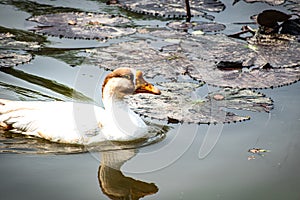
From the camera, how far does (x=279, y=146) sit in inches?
199

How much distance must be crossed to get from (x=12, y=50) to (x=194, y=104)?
2508mm

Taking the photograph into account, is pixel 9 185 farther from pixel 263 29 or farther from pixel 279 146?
pixel 263 29

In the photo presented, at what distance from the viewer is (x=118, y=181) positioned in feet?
15.1

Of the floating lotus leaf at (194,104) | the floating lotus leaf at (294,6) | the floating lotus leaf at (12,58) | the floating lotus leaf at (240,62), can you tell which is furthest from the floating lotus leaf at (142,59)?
the floating lotus leaf at (294,6)

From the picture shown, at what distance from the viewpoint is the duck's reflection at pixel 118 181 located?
4367 mm

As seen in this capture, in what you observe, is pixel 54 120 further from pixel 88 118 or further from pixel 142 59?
pixel 142 59

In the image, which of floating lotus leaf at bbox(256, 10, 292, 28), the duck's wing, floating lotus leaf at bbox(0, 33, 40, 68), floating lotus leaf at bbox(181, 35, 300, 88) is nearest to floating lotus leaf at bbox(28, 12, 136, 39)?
floating lotus leaf at bbox(0, 33, 40, 68)

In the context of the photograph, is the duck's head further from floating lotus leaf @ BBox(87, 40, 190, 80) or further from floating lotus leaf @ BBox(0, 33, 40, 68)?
floating lotus leaf @ BBox(0, 33, 40, 68)

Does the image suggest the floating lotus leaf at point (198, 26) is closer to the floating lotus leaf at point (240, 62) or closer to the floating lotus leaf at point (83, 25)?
the floating lotus leaf at point (240, 62)

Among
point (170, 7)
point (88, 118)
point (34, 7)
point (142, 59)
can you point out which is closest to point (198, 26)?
point (170, 7)

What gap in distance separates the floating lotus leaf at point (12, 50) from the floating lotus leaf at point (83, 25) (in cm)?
40

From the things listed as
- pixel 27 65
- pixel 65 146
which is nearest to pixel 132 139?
pixel 65 146

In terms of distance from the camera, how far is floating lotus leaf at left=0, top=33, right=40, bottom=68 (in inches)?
260

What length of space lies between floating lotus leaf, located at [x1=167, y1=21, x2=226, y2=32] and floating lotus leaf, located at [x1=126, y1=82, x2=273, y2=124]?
211cm
